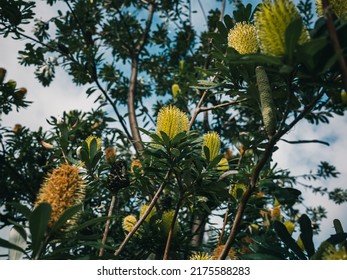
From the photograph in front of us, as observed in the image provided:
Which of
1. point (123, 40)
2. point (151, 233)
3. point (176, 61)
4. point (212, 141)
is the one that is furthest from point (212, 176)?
point (176, 61)

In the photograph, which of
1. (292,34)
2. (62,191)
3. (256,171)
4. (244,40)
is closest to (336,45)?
(292,34)

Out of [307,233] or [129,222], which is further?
[129,222]

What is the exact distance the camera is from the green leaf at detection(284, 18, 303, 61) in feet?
2.04

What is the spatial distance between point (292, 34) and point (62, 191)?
24.8 inches

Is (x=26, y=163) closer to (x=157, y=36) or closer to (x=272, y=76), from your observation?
(x=157, y=36)

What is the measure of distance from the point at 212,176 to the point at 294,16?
0.68 m

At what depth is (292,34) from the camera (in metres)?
0.63

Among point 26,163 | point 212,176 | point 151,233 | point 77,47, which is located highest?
point 77,47

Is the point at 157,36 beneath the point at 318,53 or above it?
above

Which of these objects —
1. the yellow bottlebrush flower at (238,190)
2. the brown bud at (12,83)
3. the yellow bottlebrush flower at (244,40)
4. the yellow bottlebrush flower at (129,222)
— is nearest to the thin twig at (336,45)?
the yellow bottlebrush flower at (244,40)

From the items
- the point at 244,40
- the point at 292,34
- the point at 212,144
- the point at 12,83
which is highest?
the point at 12,83

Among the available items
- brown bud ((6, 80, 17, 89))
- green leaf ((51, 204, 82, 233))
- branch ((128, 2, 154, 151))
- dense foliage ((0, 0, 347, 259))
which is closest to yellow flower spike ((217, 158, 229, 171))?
dense foliage ((0, 0, 347, 259))

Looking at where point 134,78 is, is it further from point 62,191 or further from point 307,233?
point 307,233
